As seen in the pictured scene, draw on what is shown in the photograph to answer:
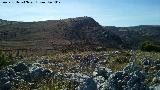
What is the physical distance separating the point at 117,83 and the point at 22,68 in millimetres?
19425

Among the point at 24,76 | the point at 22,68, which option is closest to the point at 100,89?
the point at 24,76

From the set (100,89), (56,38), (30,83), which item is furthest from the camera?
(56,38)

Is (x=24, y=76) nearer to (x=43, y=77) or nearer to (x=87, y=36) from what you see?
(x=43, y=77)

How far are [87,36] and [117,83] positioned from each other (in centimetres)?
16058

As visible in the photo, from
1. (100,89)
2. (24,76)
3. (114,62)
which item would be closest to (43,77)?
(24,76)

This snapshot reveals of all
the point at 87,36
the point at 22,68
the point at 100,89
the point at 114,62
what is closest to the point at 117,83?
the point at 100,89

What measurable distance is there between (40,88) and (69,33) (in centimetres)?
15222

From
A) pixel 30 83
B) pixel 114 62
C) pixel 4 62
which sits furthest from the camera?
pixel 114 62

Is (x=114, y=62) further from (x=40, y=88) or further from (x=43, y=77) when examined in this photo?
(x=40, y=88)

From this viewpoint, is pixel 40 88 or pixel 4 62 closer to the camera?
pixel 40 88

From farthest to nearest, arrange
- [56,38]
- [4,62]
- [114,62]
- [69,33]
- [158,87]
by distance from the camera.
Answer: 1. [69,33]
2. [56,38]
3. [114,62]
4. [4,62]
5. [158,87]

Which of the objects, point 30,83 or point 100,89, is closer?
point 100,89

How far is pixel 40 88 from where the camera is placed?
3784 cm

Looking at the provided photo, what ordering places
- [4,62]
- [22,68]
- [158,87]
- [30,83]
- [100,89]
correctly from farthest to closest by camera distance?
[4,62] < [22,68] < [30,83] < [100,89] < [158,87]
